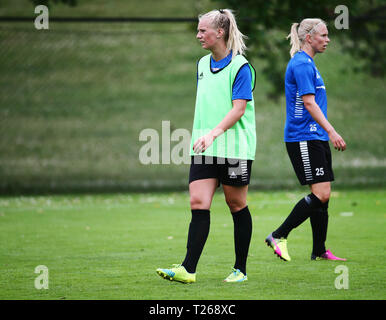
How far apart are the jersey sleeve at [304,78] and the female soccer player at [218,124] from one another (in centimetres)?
→ 98

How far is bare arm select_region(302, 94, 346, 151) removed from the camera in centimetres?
636

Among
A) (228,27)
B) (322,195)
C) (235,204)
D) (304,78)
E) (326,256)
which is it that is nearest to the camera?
(228,27)

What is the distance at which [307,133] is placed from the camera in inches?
263

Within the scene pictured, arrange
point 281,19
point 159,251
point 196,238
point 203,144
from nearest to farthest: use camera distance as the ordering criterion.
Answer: point 203,144, point 196,238, point 159,251, point 281,19

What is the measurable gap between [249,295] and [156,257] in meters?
2.01

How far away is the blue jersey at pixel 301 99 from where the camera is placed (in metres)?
6.62

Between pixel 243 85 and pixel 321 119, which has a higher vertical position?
pixel 243 85

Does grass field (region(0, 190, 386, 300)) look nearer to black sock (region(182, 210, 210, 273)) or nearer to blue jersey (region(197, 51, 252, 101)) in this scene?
black sock (region(182, 210, 210, 273))

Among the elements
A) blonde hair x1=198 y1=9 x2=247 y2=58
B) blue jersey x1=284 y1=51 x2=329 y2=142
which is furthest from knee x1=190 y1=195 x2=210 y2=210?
blue jersey x1=284 y1=51 x2=329 y2=142

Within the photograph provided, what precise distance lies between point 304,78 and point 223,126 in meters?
1.46

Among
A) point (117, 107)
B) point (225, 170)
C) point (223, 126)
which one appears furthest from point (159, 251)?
point (117, 107)

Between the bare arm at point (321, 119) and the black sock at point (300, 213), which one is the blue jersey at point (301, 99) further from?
the black sock at point (300, 213)

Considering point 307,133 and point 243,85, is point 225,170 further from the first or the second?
point 307,133
